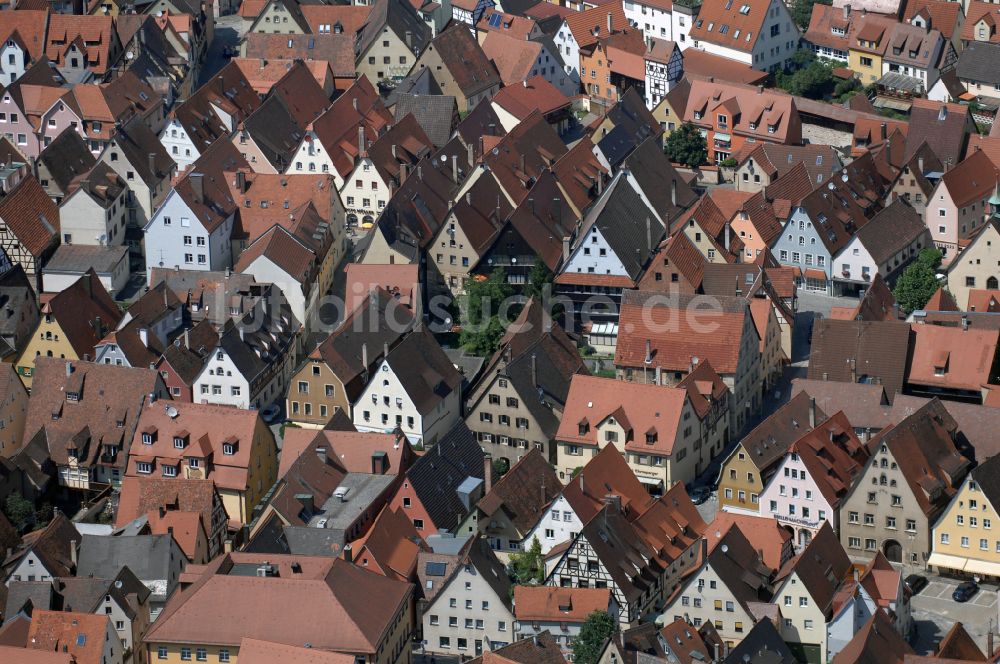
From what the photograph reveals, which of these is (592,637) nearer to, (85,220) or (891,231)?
(891,231)

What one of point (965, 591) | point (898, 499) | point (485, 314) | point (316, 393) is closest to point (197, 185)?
point (485, 314)

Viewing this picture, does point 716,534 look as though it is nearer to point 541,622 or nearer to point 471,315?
point 541,622

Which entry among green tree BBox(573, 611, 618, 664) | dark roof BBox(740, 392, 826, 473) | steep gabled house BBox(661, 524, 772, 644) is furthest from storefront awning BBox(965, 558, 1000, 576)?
green tree BBox(573, 611, 618, 664)

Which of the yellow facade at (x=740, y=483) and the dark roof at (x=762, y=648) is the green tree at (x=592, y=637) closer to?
the dark roof at (x=762, y=648)

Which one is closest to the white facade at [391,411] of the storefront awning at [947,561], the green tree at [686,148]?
the storefront awning at [947,561]

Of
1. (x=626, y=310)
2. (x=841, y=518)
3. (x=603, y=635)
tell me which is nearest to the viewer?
(x=603, y=635)

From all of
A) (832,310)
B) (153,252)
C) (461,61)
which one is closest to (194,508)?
(153,252)

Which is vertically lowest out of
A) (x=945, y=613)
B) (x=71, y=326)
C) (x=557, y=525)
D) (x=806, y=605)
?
(x=71, y=326)
